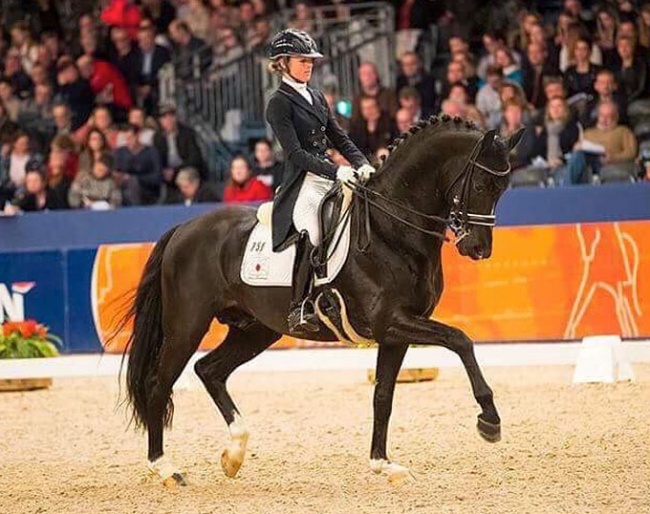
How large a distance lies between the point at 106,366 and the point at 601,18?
648cm

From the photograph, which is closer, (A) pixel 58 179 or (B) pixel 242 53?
(A) pixel 58 179

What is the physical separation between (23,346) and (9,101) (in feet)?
21.3

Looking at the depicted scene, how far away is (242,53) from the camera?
674 inches

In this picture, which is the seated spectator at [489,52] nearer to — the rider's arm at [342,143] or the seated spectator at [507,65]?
the seated spectator at [507,65]

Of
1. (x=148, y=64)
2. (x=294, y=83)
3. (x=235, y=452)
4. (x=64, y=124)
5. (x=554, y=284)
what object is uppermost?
(x=294, y=83)

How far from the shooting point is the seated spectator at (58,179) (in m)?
15.9

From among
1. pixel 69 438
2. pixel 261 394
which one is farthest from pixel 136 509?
pixel 261 394

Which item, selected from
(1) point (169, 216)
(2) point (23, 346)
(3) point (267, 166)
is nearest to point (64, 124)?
(1) point (169, 216)

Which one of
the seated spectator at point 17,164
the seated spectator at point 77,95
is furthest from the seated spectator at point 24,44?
the seated spectator at point 17,164

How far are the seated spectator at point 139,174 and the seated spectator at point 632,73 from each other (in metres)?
5.25

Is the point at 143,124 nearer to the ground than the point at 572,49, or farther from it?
nearer to the ground

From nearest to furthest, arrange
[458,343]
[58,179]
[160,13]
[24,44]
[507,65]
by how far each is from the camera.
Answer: [458,343] → [507,65] → [58,179] → [160,13] → [24,44]

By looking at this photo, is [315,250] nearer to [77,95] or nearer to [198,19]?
[77,95]

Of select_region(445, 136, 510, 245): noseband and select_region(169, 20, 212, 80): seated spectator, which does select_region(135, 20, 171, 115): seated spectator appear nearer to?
select_region(169, 20, 212, 80): seated spectator
